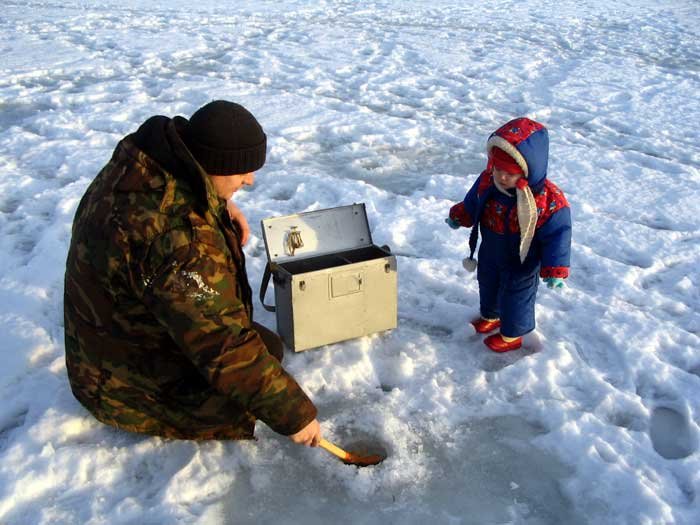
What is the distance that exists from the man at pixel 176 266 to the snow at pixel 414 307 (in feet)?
1.27

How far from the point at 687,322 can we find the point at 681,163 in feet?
7.93

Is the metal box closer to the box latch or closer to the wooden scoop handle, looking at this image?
the box latch

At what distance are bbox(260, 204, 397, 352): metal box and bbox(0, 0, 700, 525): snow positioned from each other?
0.13m

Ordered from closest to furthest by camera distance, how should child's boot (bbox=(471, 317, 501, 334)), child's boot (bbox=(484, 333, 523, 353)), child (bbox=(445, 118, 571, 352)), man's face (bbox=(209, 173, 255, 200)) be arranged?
man's face (bbox=(209, 173, 255, 200))
child (bbox=(445, 118, 571, 352))
child's boot (bbox=(484, 333, 523, 353))
child's boot (bbox=(471, 317, 501, 334))

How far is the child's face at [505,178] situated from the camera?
2502 mm

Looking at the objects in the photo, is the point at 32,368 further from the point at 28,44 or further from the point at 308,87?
the point at 28,44

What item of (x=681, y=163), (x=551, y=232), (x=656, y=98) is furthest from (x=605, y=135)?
(x=551, y=232)

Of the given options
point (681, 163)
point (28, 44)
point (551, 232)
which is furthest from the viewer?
point (28, 44)

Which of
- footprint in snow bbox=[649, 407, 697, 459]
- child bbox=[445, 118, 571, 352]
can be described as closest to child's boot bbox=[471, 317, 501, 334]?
child bbox=[445, 118, 571, 352]

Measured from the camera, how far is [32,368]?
267cm

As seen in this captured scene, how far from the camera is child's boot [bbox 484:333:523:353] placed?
2.87 metres

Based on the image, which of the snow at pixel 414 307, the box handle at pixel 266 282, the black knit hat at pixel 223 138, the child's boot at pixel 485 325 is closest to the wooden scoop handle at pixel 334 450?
the snow at pixel 414 307

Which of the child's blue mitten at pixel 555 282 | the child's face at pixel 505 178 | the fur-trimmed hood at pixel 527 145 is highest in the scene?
the fur-trimmed hood at pixel 527 145

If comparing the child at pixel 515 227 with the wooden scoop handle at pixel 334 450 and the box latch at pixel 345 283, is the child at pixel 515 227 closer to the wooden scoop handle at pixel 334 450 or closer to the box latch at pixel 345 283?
the box latch at pixel 345 283
